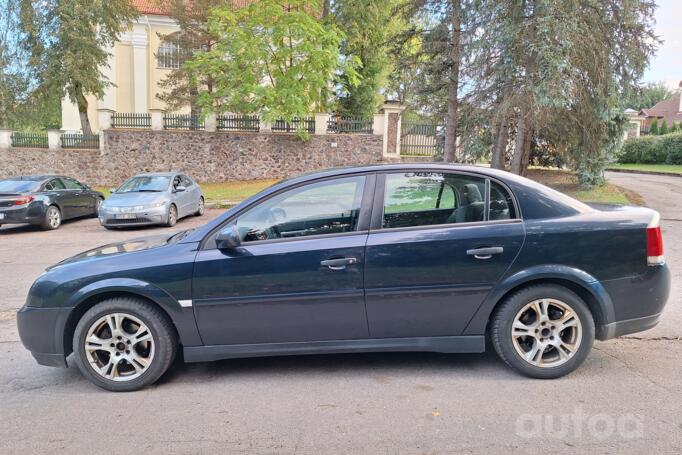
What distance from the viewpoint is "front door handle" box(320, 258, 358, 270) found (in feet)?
12.7

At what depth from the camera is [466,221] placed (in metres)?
4.11

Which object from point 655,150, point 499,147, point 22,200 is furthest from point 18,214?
point 655,150

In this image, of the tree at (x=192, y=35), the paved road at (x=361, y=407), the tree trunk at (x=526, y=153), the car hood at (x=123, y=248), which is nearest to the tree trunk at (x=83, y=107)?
the tree at (x=192, y=35)

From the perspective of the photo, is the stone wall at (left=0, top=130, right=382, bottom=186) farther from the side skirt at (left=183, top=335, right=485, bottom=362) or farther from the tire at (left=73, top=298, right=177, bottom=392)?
the tire at (left=73, top=298, right=177, bottom=392)

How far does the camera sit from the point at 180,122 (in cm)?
2572

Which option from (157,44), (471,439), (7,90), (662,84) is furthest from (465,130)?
(662,84)

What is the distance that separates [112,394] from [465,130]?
56.2ft

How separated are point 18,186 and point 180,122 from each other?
42.0 feet

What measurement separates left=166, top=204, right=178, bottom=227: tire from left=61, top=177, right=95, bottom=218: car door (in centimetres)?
322

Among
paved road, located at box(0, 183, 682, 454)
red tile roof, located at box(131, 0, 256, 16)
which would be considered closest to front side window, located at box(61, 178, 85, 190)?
paved road, located at box(0, 183, 682, 454)

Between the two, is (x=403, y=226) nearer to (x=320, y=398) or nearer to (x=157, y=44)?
(x=320, y=398)

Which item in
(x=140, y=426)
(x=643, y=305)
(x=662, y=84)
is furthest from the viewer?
(x=662, y=84)

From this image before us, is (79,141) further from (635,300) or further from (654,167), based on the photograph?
(654,167)

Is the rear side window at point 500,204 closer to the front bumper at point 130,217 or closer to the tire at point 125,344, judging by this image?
the tire at point 125,344
